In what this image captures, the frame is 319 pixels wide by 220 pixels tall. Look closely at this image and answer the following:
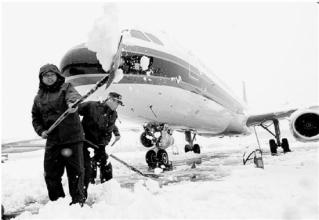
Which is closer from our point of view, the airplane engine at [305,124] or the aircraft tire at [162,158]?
the airplane engine at [305,124]

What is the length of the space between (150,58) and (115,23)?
10.4 ft

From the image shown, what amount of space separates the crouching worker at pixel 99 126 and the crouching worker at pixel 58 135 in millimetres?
719

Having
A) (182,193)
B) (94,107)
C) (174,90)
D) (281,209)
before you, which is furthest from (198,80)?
(281,209)

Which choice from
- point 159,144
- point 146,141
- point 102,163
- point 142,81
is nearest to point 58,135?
point 102,163

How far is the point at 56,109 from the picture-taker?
3.68 m

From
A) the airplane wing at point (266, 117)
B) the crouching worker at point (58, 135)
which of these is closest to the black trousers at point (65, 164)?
the crouching worker at point (58, 135)

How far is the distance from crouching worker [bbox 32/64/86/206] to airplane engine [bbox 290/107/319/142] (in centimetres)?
522

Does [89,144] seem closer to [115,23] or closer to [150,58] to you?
[115,23]

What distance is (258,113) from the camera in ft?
41.8

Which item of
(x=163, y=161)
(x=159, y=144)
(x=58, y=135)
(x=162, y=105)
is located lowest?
(x=163, y=161)

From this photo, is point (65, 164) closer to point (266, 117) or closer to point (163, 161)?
point (163, 161)

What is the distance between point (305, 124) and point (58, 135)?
5.69m

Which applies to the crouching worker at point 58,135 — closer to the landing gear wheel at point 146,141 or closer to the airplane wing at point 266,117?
the landing gear wheel at point 146,141

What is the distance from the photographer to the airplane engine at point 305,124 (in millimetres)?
7156
